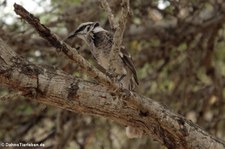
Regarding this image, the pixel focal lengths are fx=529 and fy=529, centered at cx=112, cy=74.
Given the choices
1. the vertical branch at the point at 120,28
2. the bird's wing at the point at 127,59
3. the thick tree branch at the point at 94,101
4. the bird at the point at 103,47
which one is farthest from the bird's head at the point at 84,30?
the vertical branch at the point at 120,28

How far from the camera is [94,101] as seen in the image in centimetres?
304

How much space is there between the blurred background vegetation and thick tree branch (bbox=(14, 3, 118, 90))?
251 cm

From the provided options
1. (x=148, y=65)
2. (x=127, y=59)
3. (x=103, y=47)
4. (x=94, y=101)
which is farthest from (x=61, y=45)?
(x=148, y=65)

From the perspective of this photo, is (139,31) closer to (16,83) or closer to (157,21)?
(157,21)

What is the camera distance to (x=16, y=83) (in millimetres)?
2795

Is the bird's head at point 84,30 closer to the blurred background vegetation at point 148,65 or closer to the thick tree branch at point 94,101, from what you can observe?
the blurred background vegetation at point 148,65

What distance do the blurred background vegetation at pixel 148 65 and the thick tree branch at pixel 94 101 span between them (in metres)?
2.04

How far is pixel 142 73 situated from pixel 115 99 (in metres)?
3.28

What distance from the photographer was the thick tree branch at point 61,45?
2.38 meters

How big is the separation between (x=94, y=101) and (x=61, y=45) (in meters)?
0.66

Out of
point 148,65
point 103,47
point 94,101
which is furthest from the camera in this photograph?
point 148,65

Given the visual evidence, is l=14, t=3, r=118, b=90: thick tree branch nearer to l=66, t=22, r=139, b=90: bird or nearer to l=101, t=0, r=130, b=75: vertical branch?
l=101, t=0, r=130, b=75: vertical branch

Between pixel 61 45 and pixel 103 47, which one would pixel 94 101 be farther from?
pixel 103 47

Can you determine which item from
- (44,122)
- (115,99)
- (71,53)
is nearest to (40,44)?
(44,122)
